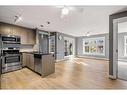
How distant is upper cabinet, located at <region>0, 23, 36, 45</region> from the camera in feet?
14.1

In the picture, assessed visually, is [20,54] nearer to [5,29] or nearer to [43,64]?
[5,29]

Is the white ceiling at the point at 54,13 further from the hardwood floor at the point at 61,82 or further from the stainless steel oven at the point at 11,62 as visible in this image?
the hardwood floor at the point at 61,82

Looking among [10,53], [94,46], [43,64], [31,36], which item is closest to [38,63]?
[43,64]

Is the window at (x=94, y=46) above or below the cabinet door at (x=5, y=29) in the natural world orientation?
below

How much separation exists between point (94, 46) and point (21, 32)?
6439mm

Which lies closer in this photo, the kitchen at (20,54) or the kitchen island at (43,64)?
the kitchen island at (43,64)

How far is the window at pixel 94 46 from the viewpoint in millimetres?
8266

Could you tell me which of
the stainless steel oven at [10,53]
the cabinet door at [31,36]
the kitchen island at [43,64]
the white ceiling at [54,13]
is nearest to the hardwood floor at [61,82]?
the kitchen island at [43,64]

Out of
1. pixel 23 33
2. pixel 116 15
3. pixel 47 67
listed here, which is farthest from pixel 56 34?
pixel 116 15

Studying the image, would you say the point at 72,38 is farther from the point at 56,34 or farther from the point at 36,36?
the point at 36,36

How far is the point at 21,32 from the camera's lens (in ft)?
16.4

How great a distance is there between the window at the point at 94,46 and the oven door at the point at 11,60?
6551mm
